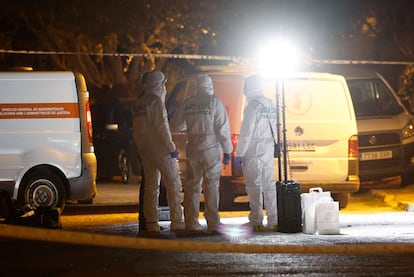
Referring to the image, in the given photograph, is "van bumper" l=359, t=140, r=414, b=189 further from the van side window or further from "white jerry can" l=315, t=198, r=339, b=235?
"white jerry can" l=315, t=198, r=339, b=235

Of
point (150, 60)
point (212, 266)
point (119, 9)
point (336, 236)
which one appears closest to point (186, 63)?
point (150, 60)

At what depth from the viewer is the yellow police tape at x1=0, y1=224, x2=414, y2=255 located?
29.7 feet

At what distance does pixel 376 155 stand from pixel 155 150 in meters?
6.67

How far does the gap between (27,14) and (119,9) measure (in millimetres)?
2347

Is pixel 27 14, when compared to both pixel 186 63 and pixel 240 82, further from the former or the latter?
pixel 240 82

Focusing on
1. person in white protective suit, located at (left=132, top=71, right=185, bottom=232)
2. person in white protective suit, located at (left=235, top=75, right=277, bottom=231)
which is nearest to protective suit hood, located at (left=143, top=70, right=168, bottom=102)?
person in white protective suit, located at (left=132, top=71, right=185, bottom=232)

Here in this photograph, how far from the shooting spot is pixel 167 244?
31.5 ft

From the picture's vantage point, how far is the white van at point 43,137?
47.8 ft

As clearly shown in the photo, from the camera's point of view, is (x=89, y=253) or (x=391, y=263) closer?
(x=391, y=263)

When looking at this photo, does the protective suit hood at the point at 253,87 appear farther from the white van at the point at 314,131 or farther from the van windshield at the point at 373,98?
the van windshield at the point at 373,98

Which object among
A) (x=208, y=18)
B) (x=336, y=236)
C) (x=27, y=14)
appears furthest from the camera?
(x=208, y=18)

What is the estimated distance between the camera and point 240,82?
1518 cm

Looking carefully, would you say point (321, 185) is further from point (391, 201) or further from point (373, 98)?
point (373, 98)

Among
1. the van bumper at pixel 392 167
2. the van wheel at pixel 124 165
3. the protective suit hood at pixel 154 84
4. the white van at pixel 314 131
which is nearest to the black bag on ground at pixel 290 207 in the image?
the protective suit hood at pixel 154 84
